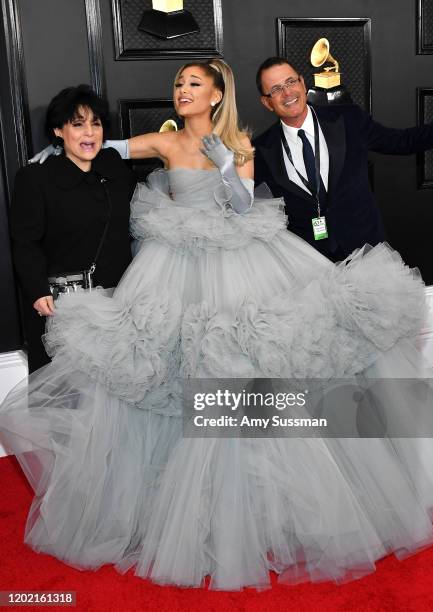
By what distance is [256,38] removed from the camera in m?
3.66

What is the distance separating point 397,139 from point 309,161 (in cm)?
59

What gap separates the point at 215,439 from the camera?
2.49 metres

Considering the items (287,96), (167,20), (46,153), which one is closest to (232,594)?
(46,153)

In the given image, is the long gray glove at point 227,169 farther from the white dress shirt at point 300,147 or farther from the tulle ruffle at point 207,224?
the white dress shirt at point 300,147

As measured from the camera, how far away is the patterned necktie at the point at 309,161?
3129 millimetres

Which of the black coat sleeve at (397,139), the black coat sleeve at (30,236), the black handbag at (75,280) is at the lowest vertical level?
the black handbag at (75,280)

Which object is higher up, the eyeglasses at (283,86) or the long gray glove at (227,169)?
the eyeglasses at (283,86)

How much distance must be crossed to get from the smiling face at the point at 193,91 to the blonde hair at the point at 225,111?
3 centimetres

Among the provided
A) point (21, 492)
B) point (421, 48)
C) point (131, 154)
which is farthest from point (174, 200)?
point (421, 48)

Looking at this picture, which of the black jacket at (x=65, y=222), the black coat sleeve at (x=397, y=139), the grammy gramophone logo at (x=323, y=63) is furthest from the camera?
the grammy gramophone logo at (x=323, y=63)

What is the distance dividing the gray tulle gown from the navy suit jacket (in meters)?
0.34

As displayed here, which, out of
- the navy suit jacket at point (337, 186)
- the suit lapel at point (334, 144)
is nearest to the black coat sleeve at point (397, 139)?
the navy suit jacket at point (337, 186)

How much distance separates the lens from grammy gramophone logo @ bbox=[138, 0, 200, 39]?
3.39m

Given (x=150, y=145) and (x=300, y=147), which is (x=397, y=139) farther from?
(x=150, y=145)
